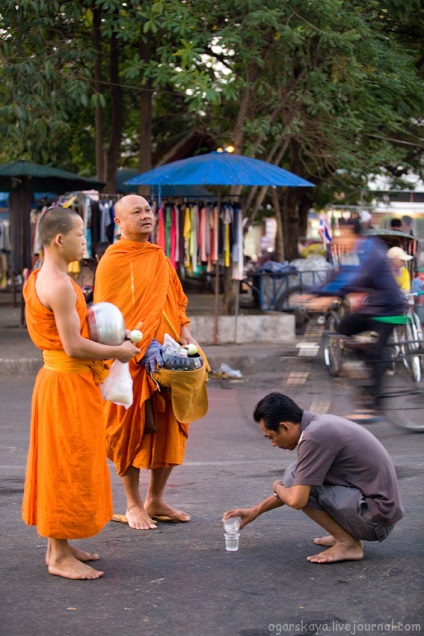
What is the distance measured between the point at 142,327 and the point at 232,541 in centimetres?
130

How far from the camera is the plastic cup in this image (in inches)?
180

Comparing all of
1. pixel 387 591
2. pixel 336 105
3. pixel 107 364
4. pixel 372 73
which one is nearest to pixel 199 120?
pixel 336 105

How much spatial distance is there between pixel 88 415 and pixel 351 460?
121 cm

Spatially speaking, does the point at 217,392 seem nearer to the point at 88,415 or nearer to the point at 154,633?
the point at 88,415

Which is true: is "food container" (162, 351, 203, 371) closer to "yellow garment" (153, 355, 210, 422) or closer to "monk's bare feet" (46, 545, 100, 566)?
"yellow garment" (153, 355, 210, 422)

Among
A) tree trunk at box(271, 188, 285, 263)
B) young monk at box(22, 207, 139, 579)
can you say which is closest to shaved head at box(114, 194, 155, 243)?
young monk at box(22, 207, 139, 579)

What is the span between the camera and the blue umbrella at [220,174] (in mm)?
11133

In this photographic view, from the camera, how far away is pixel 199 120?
1706cm

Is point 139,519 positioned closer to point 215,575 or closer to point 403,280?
point 215,575

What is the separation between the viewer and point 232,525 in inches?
177

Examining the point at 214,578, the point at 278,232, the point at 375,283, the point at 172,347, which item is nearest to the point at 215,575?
the point at 214,578

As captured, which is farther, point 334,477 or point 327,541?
point 327,541

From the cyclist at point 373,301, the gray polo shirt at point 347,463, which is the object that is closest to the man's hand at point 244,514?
the gray polo shirt at point 347,463

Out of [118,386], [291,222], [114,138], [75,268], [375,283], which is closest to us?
[118,386]
